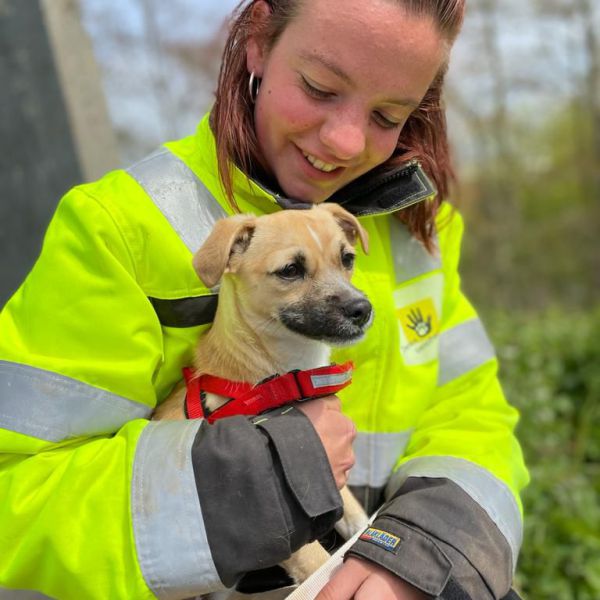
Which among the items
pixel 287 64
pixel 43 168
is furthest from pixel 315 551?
Result: pixel 43 168

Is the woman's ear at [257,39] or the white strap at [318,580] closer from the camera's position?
the white strap at [318,580]

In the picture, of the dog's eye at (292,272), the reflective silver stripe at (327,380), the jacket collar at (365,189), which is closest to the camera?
the reflective silver stripe at (327,380)

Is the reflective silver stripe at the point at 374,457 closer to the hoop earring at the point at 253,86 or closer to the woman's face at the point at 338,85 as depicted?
the woman's face at the point at 338,85

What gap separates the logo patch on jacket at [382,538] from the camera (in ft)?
5.36

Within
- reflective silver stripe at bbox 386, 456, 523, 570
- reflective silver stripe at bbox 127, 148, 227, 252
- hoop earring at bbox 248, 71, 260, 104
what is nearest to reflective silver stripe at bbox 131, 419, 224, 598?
reflective silver stripe at bbox 127, 148, 227, 252

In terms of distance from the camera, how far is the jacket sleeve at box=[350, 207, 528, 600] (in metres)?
1.64

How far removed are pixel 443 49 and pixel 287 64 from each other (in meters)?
0.46

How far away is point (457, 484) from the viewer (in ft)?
6.05

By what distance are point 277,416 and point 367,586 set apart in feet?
1.55

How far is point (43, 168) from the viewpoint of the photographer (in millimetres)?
3355

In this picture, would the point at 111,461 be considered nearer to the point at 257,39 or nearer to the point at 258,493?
the point at 258,493

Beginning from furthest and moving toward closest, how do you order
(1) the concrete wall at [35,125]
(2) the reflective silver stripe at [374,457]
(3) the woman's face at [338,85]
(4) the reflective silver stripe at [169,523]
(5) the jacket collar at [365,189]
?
(1) the concrete wall at [35,125] < (2) the reflective silver stripe at [374,457] < (5) the jacket collar at [365,189] < (3) the woman's face at [338,85] < (4) the reflective silver stripe at [169,523]

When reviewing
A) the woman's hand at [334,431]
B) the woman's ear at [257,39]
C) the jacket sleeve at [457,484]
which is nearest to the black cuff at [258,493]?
the woman's hand at [334,431]

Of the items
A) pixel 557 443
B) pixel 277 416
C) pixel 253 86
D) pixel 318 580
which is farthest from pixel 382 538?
pixel 557 443
